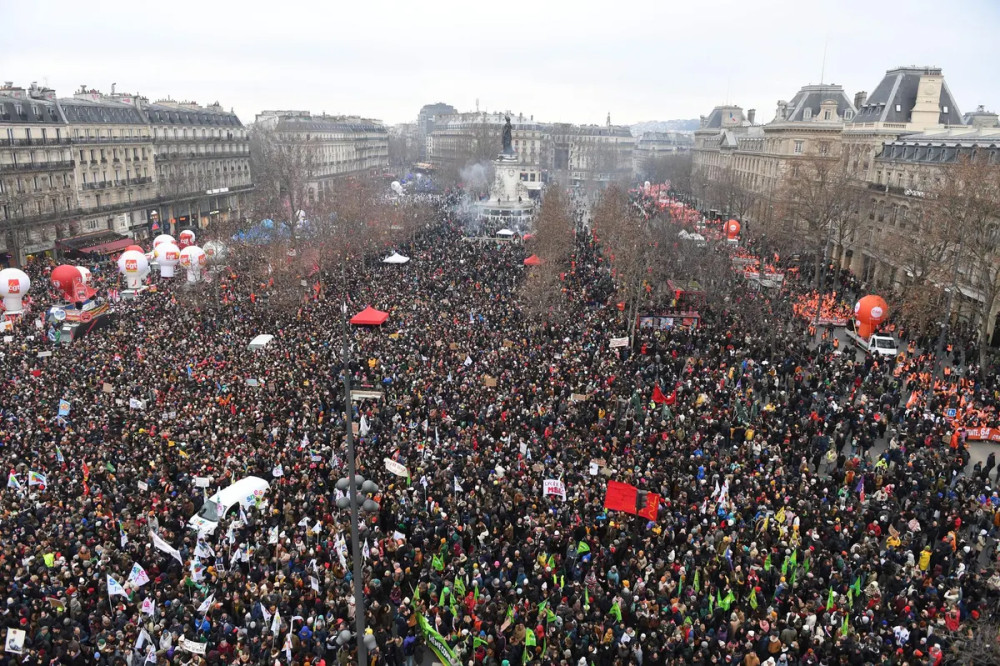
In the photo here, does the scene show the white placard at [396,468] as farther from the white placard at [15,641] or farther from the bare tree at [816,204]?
the bare tree at [816,204]

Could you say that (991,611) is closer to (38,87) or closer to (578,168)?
(38,87)

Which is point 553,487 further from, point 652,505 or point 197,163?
point 197,163

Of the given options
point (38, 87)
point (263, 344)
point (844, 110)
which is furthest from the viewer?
point (844, 110)

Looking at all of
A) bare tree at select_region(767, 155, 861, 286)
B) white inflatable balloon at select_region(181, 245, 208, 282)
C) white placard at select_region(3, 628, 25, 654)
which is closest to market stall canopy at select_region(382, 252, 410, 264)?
white inflatable balloon at select_region(181, 245, 208, 282)

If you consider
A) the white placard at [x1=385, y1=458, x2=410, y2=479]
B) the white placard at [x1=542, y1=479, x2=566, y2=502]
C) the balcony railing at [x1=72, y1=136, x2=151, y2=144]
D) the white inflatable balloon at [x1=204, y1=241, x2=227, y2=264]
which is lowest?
the white placard at [x1=542, y1=479, x2=566, y2=502]

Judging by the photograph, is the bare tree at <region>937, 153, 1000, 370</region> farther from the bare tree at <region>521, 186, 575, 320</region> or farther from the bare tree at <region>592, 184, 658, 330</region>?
the bare tree at <region>521, 186, 575, 320</region>

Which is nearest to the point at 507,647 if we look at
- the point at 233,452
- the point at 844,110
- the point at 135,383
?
the point at 233,452
